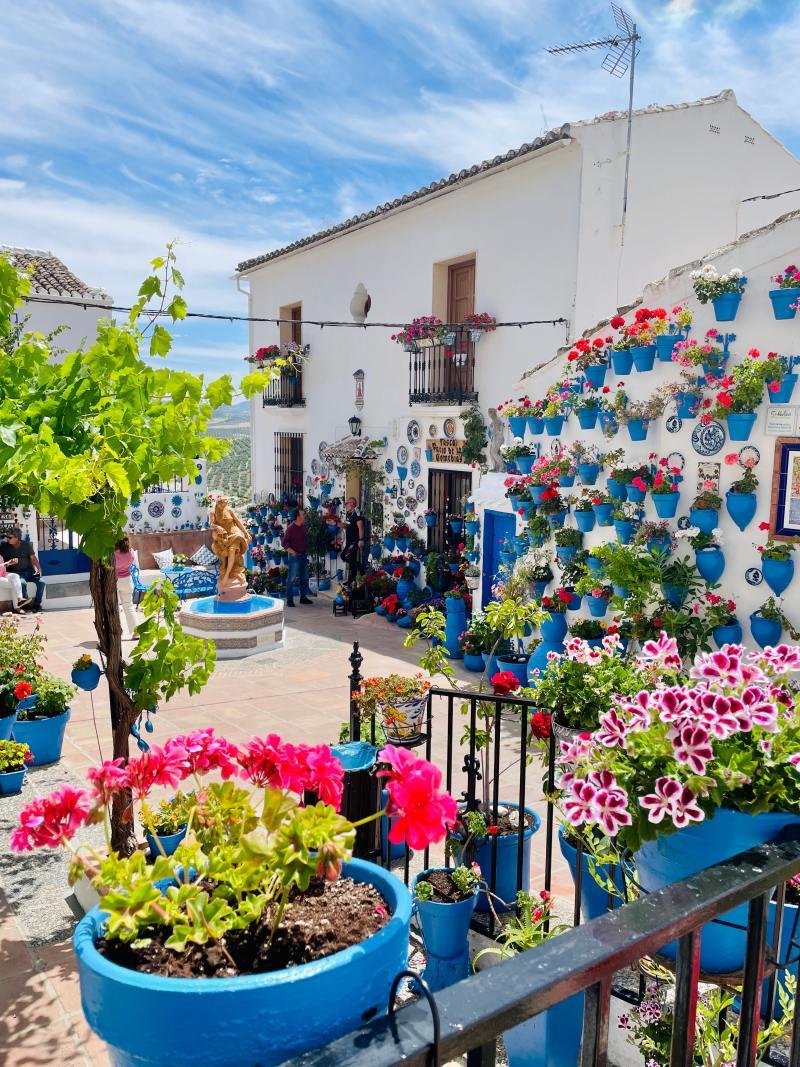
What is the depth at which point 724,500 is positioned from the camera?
7.48m

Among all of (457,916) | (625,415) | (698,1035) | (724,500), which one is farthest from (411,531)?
(698,1035)

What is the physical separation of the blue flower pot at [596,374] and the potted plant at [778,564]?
2.42 m

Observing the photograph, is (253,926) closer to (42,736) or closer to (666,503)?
(42,736)

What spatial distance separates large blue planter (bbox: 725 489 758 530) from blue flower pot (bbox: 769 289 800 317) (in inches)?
33.6

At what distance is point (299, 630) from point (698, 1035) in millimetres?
10944

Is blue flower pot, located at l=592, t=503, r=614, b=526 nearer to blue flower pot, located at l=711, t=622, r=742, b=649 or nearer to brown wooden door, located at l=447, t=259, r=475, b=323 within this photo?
blue flower pot, located at l=711, t=622, r=742, b=649

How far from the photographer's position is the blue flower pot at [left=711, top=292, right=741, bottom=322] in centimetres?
716

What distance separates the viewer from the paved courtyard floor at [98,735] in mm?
3682

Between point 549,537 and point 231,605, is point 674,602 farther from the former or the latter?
point 231,605

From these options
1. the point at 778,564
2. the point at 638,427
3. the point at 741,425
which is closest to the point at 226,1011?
the point at 778,564

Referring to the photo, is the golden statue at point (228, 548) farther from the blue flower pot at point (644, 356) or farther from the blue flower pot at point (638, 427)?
the blue flower pot at point (644, 356)

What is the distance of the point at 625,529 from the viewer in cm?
820

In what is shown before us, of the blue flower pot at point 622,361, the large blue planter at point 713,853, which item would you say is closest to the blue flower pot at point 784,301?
the blue flower pot at point 622,361

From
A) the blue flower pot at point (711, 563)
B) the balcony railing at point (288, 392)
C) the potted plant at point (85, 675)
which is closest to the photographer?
the potted plant at point (85, 675)
